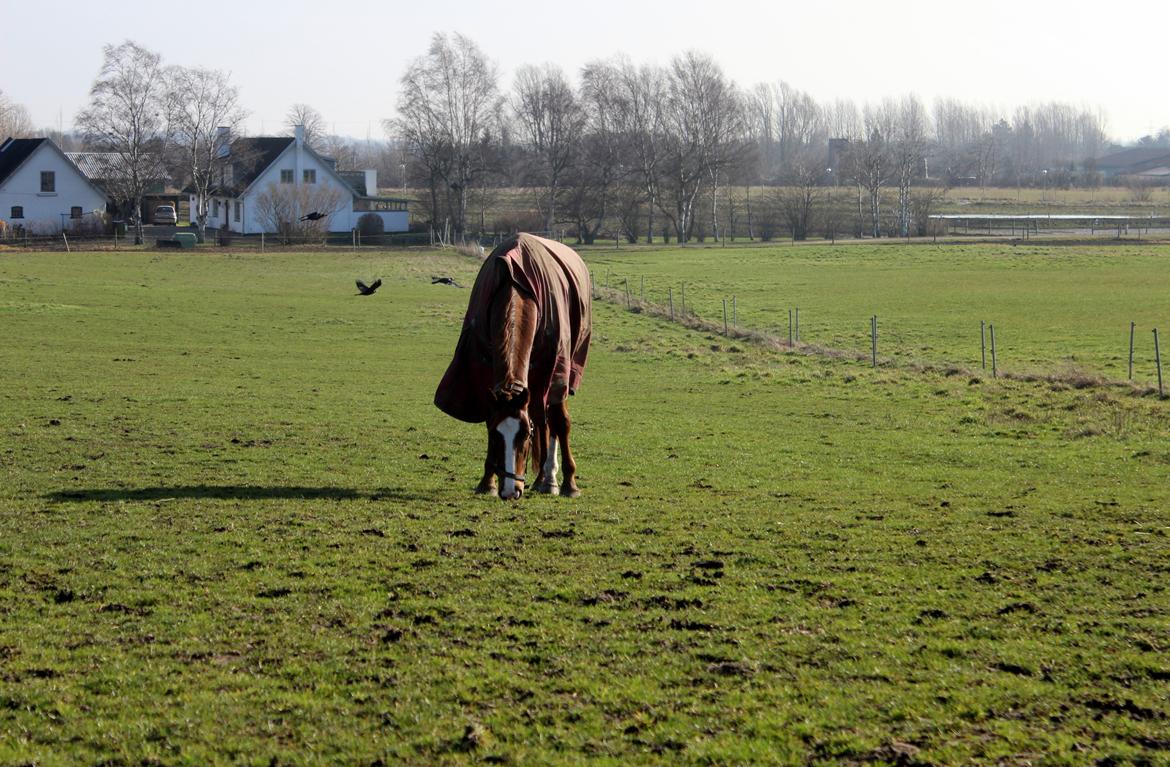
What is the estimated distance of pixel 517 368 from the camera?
38.5 ft

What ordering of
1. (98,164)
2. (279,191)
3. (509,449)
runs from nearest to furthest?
(509,449) → (279,191) → (98,164)

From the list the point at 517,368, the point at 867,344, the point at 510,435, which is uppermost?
the point at 517,368

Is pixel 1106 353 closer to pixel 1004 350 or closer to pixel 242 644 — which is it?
pixel 1004 350

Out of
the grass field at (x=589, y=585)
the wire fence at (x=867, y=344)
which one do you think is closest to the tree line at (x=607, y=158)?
the wire fence at (x=867, y=344)

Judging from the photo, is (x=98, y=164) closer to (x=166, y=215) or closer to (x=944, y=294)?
(x=166, y=215)

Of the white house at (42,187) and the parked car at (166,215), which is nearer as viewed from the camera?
the white house at (42,187)

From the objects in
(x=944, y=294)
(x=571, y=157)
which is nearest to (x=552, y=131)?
(x=571, y=157)

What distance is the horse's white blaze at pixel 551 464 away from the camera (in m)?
13.4

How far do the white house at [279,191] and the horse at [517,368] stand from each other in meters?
71.7

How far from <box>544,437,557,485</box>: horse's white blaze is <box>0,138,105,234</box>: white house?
7645cm

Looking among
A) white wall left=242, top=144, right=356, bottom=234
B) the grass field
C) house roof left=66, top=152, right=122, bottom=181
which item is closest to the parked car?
house roof left=66, top=152, right=122, bottom=181

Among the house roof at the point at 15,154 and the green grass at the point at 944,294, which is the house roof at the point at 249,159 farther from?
the green grass at the point at 944,294

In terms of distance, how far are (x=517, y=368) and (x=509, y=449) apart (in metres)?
0.82

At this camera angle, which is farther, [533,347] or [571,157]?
[571,157]
